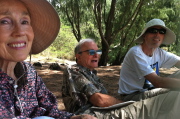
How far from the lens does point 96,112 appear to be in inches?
88.1

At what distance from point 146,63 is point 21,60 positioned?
1.76 metres

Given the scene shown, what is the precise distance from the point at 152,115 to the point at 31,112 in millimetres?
1351

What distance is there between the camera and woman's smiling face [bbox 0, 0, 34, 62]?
4.50ft

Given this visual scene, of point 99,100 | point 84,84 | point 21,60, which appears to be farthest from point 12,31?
point 99,100

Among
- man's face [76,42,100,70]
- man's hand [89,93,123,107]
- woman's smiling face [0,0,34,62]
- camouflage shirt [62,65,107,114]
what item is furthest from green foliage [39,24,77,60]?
woman's smiling face [0,0,34,62]

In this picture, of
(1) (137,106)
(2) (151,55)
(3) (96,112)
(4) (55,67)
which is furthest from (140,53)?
(4) (55,67)

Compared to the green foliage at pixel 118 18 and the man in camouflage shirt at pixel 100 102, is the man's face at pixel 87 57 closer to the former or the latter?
the man in camouflage shirt at pixel 100 102

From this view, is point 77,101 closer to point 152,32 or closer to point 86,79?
point 86,79

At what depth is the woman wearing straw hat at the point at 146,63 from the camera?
2.71 meters

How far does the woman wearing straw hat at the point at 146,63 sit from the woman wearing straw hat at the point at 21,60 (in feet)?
3.97

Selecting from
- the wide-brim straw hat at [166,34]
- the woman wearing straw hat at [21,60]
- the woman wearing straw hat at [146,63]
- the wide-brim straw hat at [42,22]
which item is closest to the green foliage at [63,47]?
the wide-brim straw hat at [166,34]

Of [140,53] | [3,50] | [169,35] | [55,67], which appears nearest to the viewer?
[3,50]

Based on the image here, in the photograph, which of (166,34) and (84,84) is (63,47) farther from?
(84,84)

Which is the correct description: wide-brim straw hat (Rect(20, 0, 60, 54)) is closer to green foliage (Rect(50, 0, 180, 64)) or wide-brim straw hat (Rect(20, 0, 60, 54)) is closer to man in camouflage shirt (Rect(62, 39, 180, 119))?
man in camouflage shirt (Rect(62, 39, 180, 119))
